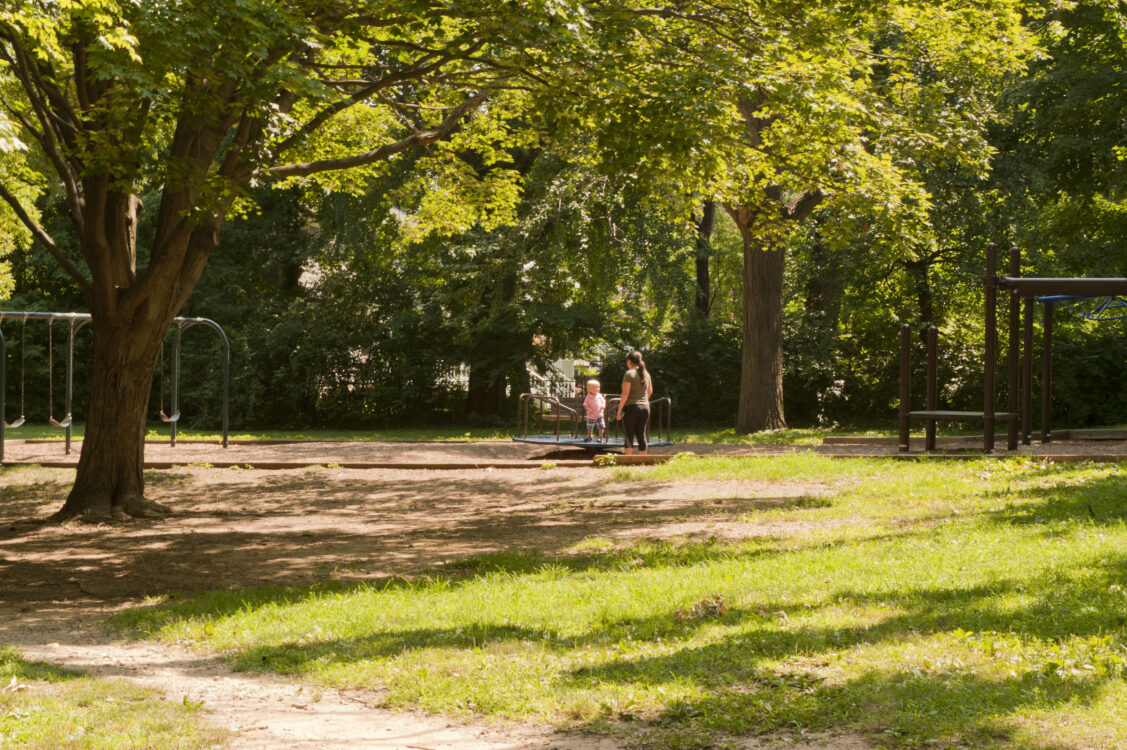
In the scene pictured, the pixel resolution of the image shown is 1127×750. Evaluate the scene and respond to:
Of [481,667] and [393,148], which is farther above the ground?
[393,148]

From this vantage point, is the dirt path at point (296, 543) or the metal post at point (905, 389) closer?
the dirt path at point (296, 543)

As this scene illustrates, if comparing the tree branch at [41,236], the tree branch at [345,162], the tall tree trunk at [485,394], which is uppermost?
the tree branch at [345,162]

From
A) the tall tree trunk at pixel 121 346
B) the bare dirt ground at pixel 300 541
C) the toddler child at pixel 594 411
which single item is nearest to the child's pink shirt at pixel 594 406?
the toddler child at pixel 594 411

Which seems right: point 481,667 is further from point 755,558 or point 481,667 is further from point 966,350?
point 966,350

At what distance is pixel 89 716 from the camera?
16.1ft

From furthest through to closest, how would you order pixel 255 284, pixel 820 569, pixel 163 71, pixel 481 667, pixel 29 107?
pixel 255 284, pixel 29 107, pixel 163 71, pixel 820 569, pixel 481 667

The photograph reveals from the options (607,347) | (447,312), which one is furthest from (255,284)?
(607,347)

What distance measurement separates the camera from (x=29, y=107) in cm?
1427

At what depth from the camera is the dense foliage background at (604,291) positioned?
23625 millimetres

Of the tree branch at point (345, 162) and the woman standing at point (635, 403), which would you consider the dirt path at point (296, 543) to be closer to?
the woman standing at point (635, 403)

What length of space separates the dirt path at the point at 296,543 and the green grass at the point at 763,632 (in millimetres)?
283

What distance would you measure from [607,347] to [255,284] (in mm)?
10335

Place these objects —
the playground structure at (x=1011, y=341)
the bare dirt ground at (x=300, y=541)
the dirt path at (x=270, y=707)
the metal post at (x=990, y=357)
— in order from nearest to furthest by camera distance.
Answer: the dirt path at (x=270, y=707), the bare dirt ground at (x=300, y=541), the playground structure at (x=1011, y=341), the metal post at (x=990, y=357)

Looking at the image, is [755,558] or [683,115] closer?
[755,558]
